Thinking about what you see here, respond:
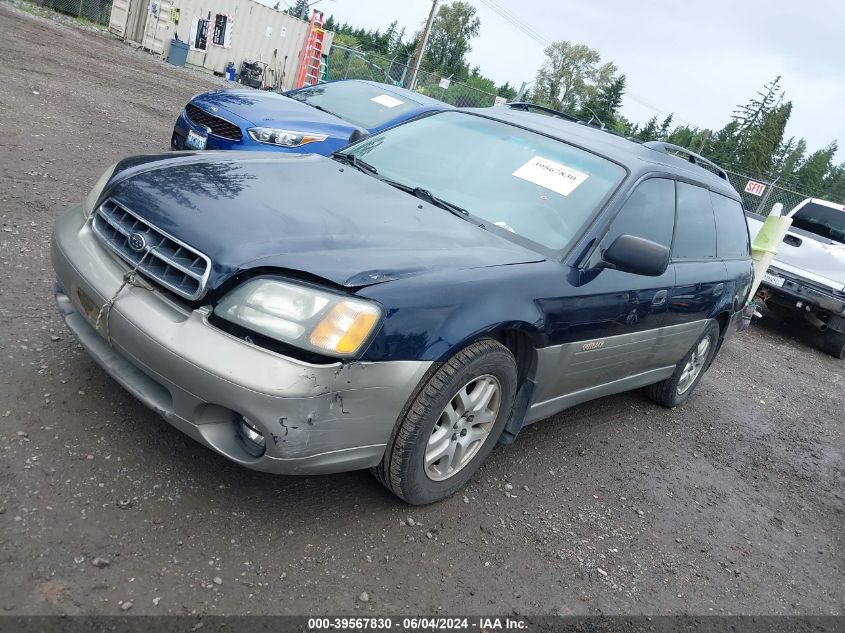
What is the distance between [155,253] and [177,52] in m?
21.7

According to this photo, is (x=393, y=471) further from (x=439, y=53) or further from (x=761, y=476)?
(x=439, y=53)

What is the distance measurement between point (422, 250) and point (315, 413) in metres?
0.81

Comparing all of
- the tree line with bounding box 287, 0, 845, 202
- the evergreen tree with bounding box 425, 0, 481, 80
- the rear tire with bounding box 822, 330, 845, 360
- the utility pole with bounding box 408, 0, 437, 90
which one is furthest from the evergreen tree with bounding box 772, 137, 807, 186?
the rear tire with bounding box 822, 330, 845, 360

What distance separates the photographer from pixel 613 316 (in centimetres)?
343

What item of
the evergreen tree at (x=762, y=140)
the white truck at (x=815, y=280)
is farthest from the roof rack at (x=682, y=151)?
the evergreen tree at (x=762, y=140)

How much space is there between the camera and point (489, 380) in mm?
2910

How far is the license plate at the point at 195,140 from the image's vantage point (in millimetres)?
6593

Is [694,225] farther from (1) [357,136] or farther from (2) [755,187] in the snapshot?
(2) [755,187]

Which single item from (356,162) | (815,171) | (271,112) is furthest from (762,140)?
(356,162)

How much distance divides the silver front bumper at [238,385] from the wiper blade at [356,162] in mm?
1441

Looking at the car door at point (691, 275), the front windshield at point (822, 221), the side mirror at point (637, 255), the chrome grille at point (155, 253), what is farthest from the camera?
the front windshield at point (822, 221)

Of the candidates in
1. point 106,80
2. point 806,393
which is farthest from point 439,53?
point 806,393

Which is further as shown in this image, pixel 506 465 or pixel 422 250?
pixel 506 465

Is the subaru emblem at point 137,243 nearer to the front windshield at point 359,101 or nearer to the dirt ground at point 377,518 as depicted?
the dirt ground at point 377,518
